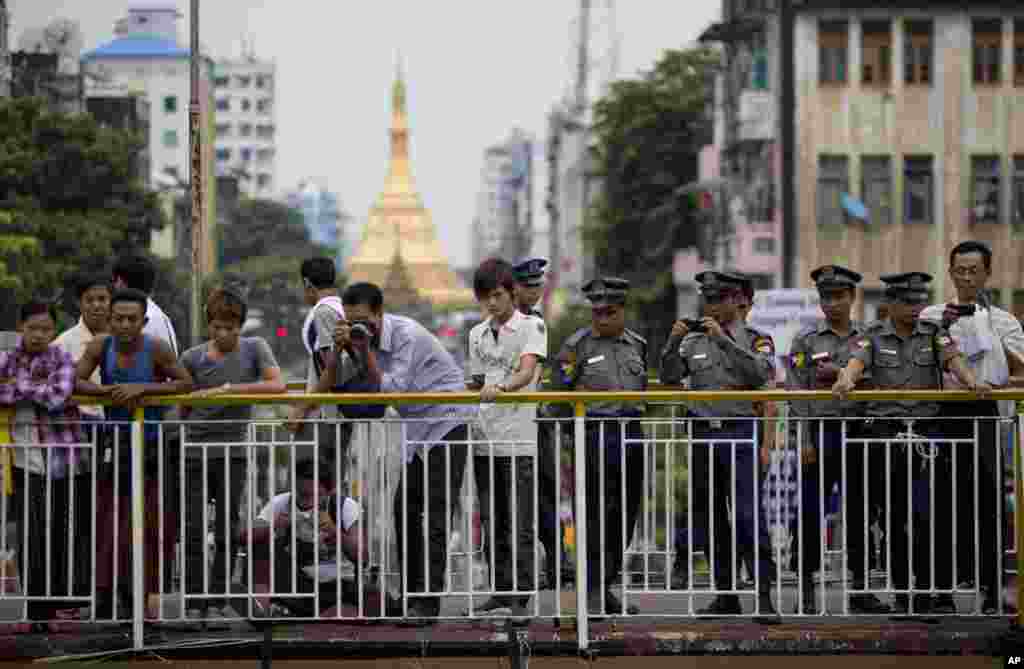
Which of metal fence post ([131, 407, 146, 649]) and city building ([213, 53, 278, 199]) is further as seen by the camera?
city building ([213, 53, 278, 199])

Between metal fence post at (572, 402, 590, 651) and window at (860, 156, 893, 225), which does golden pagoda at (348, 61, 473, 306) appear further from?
metal fence post at (572, 402, 590, 651)

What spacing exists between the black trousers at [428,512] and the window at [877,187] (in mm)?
34918

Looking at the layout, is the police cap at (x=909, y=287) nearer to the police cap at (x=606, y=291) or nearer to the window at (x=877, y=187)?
the police cap at (x=606, y=291)

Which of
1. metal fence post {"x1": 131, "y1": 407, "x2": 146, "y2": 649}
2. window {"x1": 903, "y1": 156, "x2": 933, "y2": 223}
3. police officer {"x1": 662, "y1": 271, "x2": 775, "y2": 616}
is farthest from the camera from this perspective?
window {"x1": 903, "y1": 156, "x2": 933, "y2": 223}

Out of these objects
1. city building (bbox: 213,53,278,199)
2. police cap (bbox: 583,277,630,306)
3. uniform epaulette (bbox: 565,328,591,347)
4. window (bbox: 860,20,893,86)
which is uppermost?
city building (bbox: 213,53,278,199)

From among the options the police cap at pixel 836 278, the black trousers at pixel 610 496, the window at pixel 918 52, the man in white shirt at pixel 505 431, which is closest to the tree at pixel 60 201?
the window at pixel 918 52

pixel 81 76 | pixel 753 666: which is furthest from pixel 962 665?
pixel 81 76

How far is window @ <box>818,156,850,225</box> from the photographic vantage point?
45.4 metres

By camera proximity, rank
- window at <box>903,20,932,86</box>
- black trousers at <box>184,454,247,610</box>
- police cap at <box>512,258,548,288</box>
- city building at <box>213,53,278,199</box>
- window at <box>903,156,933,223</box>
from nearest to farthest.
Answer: black trousers at <box>184,454,247,610</box>
police cap at <box>512,258,548,288</box>
window at <box>903,20,932,86</box>
window at <box>903,156,933,223</box>
city building at <box>213,53,278,199</box>

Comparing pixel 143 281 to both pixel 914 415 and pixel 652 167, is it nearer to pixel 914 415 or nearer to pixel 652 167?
pixel 914 415

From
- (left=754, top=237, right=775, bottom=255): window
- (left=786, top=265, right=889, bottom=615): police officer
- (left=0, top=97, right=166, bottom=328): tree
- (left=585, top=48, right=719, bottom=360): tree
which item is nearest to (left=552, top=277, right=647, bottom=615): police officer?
(left=786, top=265, right=889, bottom=615): police officer

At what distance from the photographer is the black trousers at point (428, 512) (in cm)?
1070

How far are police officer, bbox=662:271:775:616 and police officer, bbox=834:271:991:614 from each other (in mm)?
531

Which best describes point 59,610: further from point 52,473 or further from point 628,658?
point 628,658
